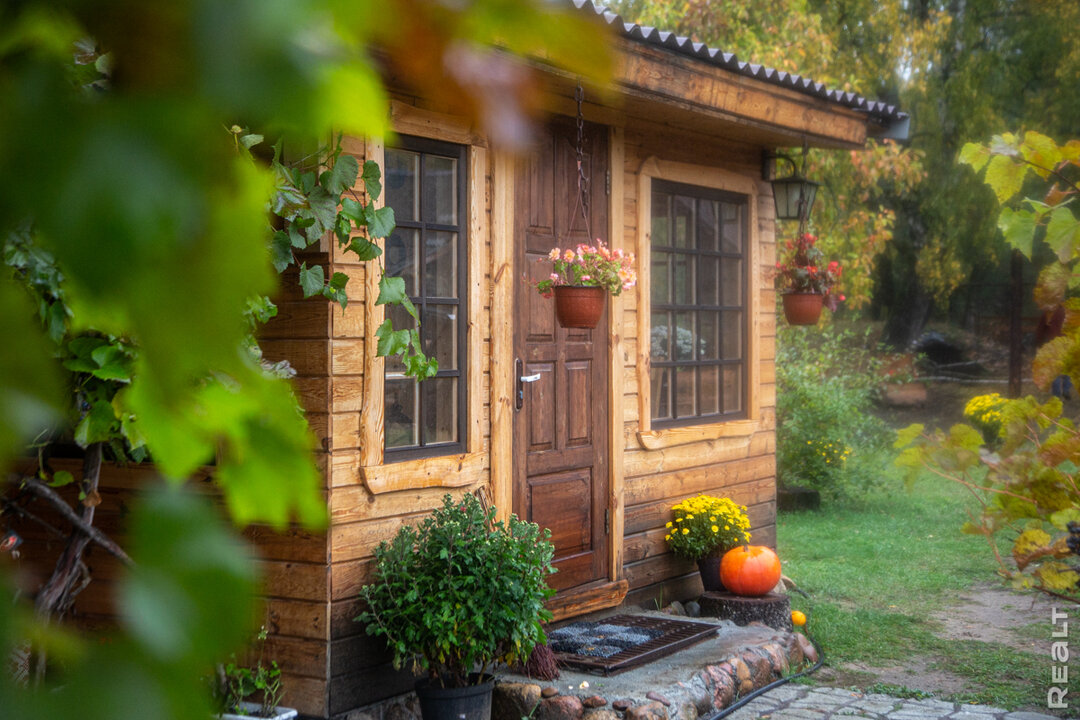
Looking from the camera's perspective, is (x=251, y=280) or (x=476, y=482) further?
(x=476, y=482)

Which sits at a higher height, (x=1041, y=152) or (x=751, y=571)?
(x=1041, y=152)

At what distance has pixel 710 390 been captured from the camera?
665cm

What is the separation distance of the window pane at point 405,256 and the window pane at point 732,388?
287cm

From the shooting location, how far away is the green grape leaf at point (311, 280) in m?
3.74

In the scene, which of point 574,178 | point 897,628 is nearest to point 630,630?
point 897,628

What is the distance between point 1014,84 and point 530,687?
1493cm

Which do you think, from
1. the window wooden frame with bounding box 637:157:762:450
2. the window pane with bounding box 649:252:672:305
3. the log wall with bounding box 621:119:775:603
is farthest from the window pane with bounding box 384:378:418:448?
the window pane with bounding box 649:252:672:305

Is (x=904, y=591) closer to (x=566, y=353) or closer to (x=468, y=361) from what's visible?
(x=566, y=353)

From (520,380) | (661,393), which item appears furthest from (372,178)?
(661,393)

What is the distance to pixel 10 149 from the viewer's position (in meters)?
0.25

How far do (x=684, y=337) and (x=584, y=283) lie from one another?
1744 millimetres

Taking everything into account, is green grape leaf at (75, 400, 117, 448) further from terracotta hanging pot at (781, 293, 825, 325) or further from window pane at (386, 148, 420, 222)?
terracotta hanging pot at (781, 293, 825, 325)

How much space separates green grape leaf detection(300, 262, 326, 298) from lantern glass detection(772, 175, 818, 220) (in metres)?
3.83

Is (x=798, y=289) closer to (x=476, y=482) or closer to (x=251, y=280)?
(x=476, y=482)
